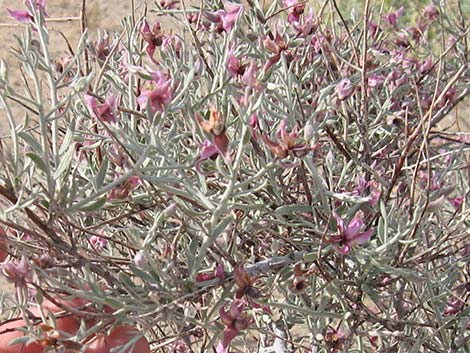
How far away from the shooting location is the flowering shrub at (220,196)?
71 centimetres

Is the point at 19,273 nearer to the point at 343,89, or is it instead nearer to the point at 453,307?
the point at 343,89

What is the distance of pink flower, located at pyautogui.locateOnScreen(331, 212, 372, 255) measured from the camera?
0.80 m

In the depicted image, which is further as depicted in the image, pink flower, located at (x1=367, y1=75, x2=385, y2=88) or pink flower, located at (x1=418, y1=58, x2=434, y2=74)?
pink flower, located at (x1=418, y1=58, x2=434, y2=74)

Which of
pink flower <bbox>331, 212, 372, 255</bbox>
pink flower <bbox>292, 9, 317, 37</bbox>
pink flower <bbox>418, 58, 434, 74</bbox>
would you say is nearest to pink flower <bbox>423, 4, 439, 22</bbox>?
pink flower <bbox>418, 58, 434, 74</bbox>

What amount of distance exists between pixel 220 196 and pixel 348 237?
142 millimetres

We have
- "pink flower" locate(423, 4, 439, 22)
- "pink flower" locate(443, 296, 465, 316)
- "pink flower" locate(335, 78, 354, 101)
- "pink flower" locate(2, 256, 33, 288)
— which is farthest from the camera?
"pink flower" locate(423, 4, 439, 22)

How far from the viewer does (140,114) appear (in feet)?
2.82

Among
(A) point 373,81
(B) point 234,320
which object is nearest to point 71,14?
(A) point 373,81

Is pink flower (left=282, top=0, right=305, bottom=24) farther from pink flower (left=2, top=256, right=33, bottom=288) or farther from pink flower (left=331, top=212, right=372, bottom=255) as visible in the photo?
pink flower (left=2, top=256, right=33, bottom=288)

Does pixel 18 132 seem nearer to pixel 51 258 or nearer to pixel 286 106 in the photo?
pixel 51 258

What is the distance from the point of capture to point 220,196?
835mm

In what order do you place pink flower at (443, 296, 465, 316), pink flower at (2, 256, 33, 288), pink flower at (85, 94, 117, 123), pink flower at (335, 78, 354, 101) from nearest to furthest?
pink flower at (2, 256, 33, 288), pink flower at (85, 94, 117, 123), pink flower at (335, 78, 354, 101), pink flower at (443, 296, 465, 316)

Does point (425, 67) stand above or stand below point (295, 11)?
below

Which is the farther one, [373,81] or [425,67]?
[425,67]
